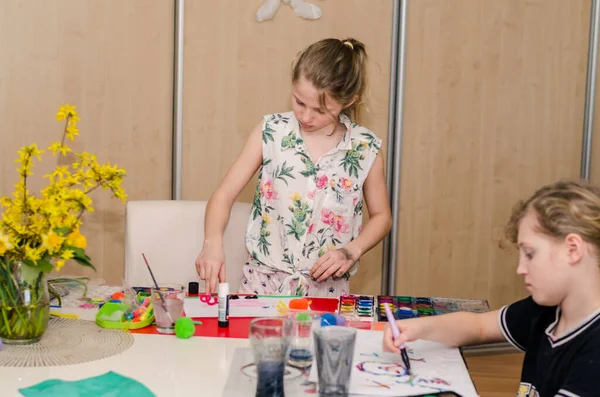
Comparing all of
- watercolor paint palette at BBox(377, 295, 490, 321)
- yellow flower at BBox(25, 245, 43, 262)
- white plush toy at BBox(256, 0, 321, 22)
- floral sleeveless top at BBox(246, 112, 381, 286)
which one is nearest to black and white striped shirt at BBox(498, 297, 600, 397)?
watercolor paint palette at BBox(377, 295, 490, 321)

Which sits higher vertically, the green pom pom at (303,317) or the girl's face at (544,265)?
the girl's face at (544,265)

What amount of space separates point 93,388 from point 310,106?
114 cm

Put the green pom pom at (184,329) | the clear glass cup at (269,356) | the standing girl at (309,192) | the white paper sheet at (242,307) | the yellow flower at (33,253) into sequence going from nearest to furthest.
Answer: the clear glass cup at (269,356)
the yellow flower at (33,253)
the green pom pom at (184,329)
the white paper sheet at (242,307)
the standing girl at (309,192)

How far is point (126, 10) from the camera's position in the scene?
338cm

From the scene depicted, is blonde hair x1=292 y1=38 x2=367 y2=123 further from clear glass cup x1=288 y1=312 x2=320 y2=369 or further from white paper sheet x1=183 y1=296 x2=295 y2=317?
clear glass cup x1=288 y1=312 x2=320 y2=369

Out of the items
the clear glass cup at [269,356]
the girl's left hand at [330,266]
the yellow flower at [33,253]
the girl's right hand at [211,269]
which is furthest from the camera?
the girl's left hand at [330,266]

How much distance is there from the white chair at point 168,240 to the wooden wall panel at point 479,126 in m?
1.44

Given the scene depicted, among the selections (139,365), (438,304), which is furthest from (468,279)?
(139,365)

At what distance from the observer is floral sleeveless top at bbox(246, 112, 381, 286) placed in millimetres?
2357

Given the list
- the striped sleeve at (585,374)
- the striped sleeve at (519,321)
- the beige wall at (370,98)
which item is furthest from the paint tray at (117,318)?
the beige wall at (370,98)

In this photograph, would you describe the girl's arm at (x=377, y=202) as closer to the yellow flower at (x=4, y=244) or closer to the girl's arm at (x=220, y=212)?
the girl's arm at (x=220, y=212)

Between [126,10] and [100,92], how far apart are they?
37 centimetres

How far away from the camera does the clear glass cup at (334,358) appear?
51.1 inches

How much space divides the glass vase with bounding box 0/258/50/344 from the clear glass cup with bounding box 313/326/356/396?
1.97 ft
